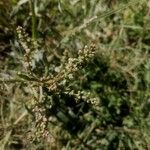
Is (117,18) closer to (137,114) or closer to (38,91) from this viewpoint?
(137,114)

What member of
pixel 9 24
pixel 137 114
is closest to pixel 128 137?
pixel 137 114

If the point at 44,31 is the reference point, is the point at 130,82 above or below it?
below

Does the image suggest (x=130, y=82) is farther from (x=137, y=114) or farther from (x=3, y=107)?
(x=3, y=107)

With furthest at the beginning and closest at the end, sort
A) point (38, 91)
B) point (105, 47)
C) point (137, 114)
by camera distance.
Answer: point (105, 47) → point (137, 114) → point (38, 91)

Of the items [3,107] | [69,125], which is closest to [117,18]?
[69,125]

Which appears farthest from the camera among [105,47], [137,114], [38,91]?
[105,47]

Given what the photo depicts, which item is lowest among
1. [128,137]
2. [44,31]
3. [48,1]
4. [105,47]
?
[128,137]

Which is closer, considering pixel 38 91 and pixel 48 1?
pixel 38 91
